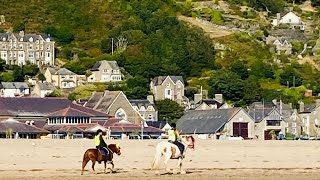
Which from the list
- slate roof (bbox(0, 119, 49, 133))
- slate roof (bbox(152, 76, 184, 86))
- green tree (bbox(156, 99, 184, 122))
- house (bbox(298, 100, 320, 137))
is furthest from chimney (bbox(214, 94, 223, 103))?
slate roof (bbox(0, 119, 49, 133))

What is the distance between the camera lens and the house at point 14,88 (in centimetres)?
7412

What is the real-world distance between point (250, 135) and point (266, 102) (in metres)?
11.1

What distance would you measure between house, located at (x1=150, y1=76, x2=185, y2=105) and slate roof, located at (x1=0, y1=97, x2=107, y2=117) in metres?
21.3

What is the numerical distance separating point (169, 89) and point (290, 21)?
40.3 metres

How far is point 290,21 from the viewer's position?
4496 inches

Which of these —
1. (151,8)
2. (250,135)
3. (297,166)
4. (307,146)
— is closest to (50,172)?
(297,166)

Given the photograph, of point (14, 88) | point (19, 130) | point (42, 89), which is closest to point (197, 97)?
point (42, 89)

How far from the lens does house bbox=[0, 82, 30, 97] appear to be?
243 feet

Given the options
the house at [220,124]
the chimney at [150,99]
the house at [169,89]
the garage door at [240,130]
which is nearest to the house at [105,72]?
the house at [169,89]

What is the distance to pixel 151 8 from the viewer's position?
104562 mm

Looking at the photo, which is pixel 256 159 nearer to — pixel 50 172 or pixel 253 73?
pixel 50 172

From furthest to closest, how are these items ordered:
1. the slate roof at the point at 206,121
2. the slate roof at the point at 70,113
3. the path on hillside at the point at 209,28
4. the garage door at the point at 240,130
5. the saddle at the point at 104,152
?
the path on hillside at the point at 209,28
the garage door at the point at 240,130
the slate roof at the point at 206,121
the slate roof at the point at 70,113
the saddle at the point at 104,152

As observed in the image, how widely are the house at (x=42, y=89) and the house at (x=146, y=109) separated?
9190mm

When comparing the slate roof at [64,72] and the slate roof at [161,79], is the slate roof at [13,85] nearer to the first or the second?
the slate roof at [64,72]
